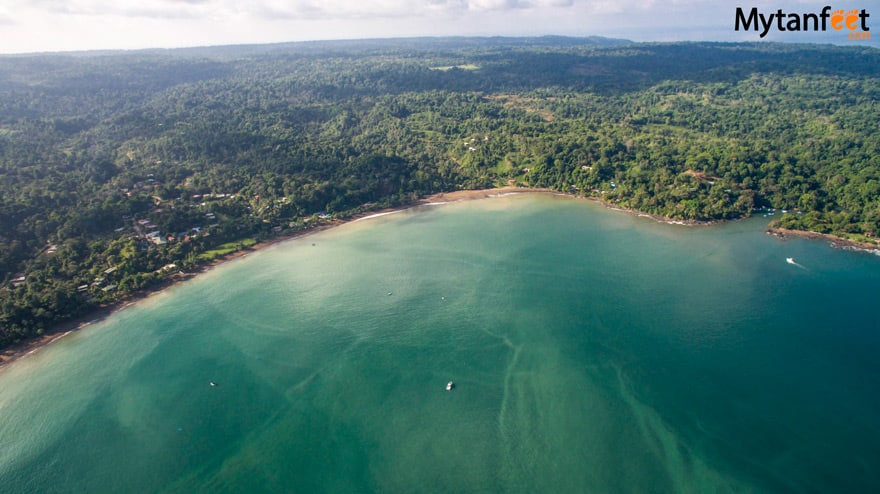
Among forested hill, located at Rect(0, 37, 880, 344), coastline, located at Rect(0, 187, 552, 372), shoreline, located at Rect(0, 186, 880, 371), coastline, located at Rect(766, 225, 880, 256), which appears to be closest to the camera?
coastline, located at Rect(0, 187, 552, 372)

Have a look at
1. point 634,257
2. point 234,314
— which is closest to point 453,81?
point 634,257

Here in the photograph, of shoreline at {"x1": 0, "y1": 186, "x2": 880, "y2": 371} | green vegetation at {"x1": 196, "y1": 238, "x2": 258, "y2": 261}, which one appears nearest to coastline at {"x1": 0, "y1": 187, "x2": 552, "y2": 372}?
shoreline at {"x1": 0, "y1": 186, "x2": 880, "y2": 371}

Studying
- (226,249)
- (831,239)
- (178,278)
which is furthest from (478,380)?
(831,239)

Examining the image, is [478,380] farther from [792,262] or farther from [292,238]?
[792,262]

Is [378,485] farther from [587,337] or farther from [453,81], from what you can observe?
[453,81]

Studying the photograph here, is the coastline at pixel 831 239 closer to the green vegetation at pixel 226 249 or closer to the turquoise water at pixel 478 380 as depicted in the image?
the turquoise water at pixel 478 380

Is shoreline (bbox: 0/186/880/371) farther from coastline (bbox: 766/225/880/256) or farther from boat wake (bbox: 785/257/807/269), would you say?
boat wake (bbox: 785/257/807/269)

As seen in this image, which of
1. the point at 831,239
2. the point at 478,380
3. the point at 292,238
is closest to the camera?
the point at 478,380
